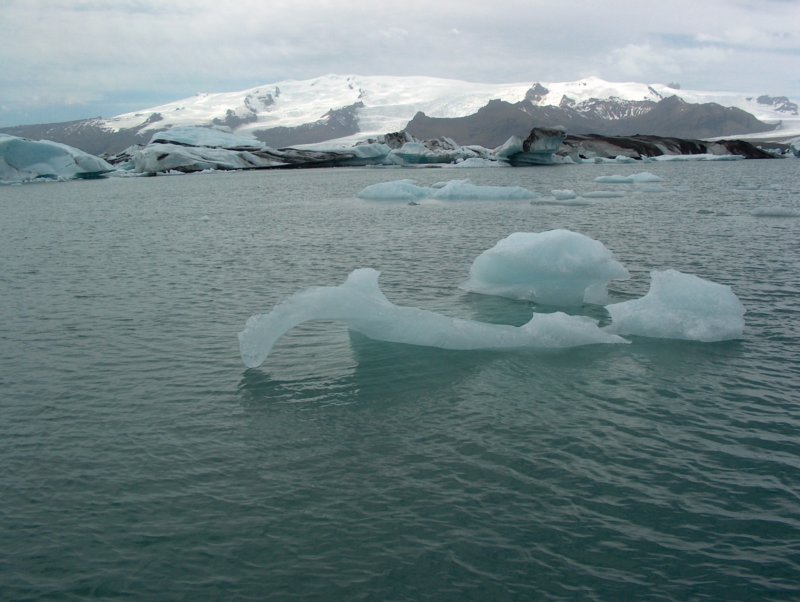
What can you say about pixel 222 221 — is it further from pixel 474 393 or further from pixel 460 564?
pixel 460 564

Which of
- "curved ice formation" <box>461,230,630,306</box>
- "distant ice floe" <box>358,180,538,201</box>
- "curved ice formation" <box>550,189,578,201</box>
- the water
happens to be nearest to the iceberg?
"distant ice floe" <box>358,180,538,201</box>

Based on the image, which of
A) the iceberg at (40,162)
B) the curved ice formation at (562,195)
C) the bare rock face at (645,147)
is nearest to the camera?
the curved ice formation at (562,195)

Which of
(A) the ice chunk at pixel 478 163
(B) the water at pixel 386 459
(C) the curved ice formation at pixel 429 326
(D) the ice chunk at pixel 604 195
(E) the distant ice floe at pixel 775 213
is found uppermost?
(A) the ice chunk at pixel 478 163

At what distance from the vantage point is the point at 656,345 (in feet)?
33.7

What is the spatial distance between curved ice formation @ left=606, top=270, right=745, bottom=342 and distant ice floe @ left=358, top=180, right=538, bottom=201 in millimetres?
26048

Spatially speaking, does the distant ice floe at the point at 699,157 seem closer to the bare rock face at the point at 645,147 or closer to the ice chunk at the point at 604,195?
the bare rock face at the point at 645,147

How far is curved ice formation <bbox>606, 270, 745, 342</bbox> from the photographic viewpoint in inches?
414

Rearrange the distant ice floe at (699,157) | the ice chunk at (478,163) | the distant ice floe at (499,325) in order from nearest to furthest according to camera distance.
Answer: the distant ice floe at (499,325)
the ice chunk at (478,163)
the distant ice floe at (699,157)

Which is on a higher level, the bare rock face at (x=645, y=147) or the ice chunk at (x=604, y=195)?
the bare rock face at (x=645, y=147)

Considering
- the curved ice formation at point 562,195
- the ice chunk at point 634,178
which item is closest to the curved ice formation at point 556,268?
the curved ice formation at point 562,195

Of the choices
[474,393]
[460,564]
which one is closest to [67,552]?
[460,564]

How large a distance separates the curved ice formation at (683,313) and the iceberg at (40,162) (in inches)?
2588

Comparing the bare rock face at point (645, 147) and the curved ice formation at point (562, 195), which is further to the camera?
the bare rock face at point (645, 147)

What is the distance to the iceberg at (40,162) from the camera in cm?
6488
